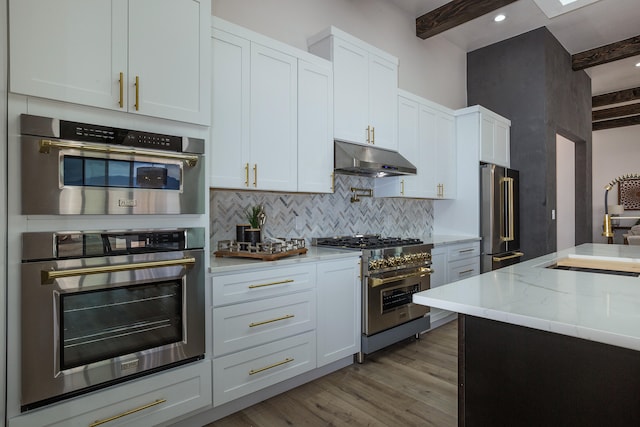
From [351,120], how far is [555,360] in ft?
7.97

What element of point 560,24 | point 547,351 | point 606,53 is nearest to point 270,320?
point 547,351

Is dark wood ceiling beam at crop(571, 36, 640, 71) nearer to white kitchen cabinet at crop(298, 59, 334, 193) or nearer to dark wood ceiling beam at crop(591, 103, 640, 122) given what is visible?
dark wood ceiling beam at crop(591, 103, 640, 122)

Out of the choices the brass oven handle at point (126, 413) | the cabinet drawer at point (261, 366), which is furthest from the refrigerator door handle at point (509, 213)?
the brass oven handle at point (126, 413)

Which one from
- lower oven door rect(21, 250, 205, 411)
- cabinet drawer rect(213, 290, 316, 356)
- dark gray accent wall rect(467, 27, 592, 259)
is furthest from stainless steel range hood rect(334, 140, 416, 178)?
dark gray accent wall rect(467, 27, 592, 259)

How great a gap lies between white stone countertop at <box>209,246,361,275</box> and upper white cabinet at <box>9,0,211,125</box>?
817 mm

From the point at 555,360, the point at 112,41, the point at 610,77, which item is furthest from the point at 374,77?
the point at 610,77

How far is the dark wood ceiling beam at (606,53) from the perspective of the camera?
16.2 ft

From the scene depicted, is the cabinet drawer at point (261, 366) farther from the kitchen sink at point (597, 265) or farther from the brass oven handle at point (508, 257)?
the brass oven handle at point (508, 257)

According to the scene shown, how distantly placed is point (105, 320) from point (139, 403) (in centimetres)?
44

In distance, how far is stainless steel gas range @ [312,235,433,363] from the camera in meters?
2.86

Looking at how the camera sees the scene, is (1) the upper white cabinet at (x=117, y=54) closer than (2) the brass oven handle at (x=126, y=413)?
Yes

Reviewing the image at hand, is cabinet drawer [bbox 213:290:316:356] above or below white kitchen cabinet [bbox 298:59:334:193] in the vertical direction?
below

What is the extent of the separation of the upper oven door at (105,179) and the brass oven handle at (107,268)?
0.25 meters

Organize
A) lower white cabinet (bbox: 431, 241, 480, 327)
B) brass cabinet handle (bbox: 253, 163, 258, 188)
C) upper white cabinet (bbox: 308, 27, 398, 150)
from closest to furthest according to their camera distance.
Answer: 1. brass cabinet handle (bbox: 253, 163, 258, 188)
2. upper white cabinet (bbox: 308, 27, 398, 150)
3. lower white cabinet (bbox: 431, 241, 480, 327)
